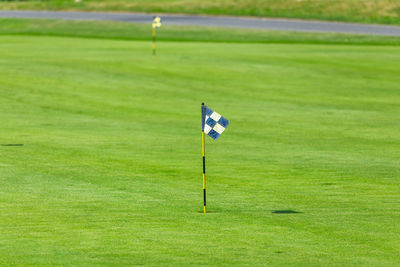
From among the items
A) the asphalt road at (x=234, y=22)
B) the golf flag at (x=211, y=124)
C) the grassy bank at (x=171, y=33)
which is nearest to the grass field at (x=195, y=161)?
the golf flag at (x=211, y=124)

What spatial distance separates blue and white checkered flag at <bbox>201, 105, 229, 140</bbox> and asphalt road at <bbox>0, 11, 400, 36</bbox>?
41.2m

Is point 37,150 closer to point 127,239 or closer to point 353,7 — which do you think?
point 127,239

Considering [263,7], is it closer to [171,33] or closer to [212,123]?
[171,33]

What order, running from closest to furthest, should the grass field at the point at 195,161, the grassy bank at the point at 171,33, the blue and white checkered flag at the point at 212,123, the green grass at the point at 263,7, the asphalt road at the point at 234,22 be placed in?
the grass field at the point at 195,161 < the blue and white checkered flag at the point at 212,123 < the grassy bank at the point at 171,33 < the asphalt road at the point at 234,22 < the green grass at the point at 263,7

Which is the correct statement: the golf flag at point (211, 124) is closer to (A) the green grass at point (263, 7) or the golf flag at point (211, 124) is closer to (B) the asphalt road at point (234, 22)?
(B) the asphalt road at point (234, 22)

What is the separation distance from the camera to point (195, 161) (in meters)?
18.2

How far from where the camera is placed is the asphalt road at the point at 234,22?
55438mm

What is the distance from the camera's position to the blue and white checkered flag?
43.3ft

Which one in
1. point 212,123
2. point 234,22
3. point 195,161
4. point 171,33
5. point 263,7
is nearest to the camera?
point 212,123

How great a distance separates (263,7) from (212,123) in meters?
56.5

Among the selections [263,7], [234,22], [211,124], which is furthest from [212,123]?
[263,7]

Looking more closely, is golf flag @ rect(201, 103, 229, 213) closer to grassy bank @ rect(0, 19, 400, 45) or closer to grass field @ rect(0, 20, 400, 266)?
grass field @ rect(0, 20, 400, 266)

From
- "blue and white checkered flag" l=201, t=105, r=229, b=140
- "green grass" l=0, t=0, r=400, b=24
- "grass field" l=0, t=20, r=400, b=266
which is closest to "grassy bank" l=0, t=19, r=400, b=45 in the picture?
"green grass" l=0, t=0, r=400, b=24

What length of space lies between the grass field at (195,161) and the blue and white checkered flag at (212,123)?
1.43 m
